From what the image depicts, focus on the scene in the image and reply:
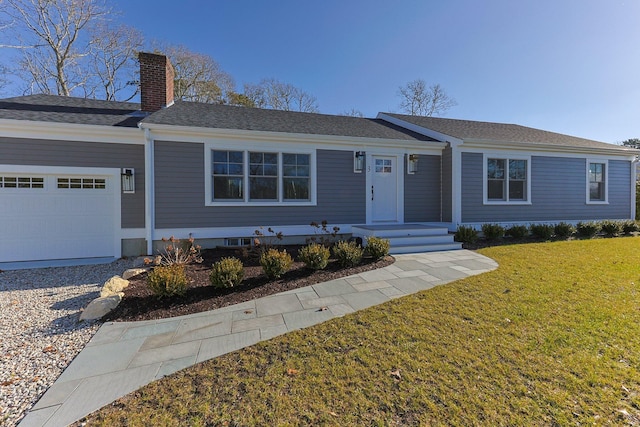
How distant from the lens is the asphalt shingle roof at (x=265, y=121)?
7.50 metres

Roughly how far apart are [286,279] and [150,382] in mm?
2903

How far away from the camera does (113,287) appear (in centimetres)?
448

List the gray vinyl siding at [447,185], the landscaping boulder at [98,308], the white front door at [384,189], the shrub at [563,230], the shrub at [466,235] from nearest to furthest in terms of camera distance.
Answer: the landscaping boulder at [98,308] → the shrub at [466,235] → the white front door at [384,189] → the gray vinyl siding at [447,185] → the shrub at [563,230]

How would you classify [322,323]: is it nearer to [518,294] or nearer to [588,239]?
[518,294]

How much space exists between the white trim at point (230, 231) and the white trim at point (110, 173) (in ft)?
3.68

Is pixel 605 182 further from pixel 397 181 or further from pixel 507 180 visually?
pixel 397 181

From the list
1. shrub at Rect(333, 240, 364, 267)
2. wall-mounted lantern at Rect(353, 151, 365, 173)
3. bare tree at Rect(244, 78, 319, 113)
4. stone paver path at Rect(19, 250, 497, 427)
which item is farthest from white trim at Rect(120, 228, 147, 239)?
bare tree at Rect(244, 78, 319, 113)

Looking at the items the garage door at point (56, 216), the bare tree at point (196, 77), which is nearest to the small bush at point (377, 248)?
the garage door at point (56, 216)

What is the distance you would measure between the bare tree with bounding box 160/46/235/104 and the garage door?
15.0 metres

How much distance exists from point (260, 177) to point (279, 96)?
646 inches

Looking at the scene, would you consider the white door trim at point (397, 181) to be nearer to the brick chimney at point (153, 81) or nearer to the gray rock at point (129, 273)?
the gray rock at point (129, 273)

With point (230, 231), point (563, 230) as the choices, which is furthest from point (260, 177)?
point (563, 230)

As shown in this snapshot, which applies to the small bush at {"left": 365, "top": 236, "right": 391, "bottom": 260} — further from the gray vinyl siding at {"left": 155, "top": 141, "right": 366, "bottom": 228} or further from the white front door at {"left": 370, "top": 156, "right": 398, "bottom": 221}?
the white front door at {"left": 370, "top": 156, "right": 398, "bottom": 221}

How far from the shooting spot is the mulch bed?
3.91m
